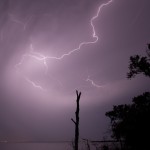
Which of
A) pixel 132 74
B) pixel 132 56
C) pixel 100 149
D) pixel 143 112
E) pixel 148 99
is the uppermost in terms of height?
pixel 132 56

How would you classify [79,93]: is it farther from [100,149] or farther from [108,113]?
[100,149]

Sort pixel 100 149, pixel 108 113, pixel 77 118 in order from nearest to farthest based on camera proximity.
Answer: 1. pixel 77 118
2. pixel 108 113
3. pixel 100 149

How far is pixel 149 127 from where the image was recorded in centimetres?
1919

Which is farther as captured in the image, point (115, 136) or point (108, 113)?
point (108, 113)

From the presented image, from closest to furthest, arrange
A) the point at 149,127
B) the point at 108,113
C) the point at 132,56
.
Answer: the point at 149,127 < the point at 132,56 < the point at 108,113

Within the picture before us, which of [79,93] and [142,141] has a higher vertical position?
[79,93]

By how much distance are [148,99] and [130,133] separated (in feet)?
13.5

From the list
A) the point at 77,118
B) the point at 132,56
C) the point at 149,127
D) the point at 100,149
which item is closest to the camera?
the point at 77,118

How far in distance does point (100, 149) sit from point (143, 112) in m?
12.2

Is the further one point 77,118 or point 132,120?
point 132,120

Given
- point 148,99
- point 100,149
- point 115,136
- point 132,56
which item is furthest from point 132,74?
point 100,149

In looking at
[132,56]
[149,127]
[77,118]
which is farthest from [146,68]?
[77,118]

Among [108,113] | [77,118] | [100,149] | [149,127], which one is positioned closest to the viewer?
[77,118]

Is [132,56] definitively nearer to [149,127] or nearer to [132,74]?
[132,74]
